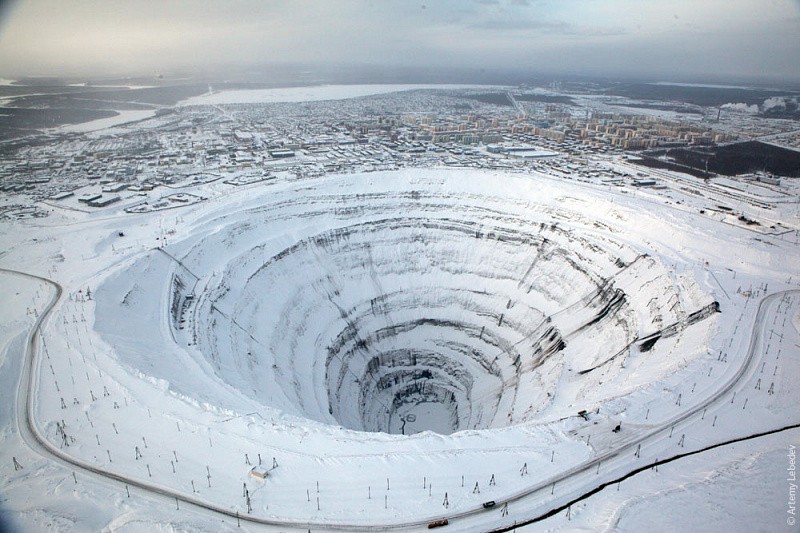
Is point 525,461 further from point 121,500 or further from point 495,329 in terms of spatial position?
point 495,329

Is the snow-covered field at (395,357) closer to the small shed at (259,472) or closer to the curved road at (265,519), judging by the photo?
the curved road at (265,519)

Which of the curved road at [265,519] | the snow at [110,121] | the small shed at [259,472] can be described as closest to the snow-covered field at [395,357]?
the curved road at [265,519]

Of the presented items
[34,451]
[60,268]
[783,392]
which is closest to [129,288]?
[60,268]

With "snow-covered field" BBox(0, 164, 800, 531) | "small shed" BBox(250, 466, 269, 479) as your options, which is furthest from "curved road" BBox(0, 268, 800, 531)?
"small shed" BBox(250, 466, 269, 479)

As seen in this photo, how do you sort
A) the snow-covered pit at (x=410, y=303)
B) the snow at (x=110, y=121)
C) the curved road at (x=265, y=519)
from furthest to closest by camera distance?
the snow at (x=110, y=121), the snow-covered pit at (x=410, y=303), the curved road at (x=265, y=519)

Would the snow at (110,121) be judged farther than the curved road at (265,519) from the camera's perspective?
Yes

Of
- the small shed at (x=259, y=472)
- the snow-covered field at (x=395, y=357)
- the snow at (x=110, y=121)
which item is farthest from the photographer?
the snow at (x=110, y=121)
